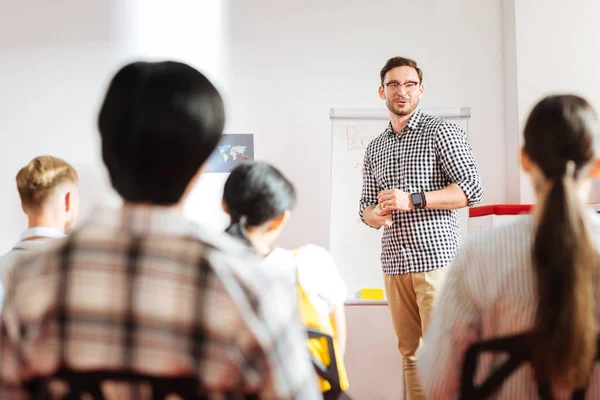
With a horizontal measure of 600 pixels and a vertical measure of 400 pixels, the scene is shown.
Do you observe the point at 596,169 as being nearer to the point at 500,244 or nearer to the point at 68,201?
the point at 500,244

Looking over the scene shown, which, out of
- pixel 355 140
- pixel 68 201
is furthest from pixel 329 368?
pixel 355 140

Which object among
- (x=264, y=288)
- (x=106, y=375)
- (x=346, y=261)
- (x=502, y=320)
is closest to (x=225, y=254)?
(x=264, y=288)

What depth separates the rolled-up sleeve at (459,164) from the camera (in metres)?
2.52

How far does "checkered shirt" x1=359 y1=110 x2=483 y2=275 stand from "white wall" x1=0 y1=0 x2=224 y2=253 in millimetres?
1680

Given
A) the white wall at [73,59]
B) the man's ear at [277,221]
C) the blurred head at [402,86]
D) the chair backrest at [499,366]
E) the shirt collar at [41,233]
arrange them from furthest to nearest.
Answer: the white wall at [73,59] < the blurred head at [402,86] < the shirt collar at [41,233] < the man's ear at [277,221] < the chair backrest at [499,366]

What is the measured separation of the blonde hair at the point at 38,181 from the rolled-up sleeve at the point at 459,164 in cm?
159

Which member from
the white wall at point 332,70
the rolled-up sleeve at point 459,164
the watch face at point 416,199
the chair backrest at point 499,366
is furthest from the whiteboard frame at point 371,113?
the chair backrest at point 499,366

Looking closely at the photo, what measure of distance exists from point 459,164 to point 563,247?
163cm

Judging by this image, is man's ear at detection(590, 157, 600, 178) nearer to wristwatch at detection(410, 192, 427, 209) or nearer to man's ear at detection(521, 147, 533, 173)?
man's ear at detection(521, 147, 533, 173)

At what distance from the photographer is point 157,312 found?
696mm

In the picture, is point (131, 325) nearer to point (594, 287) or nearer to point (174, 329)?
point (174, 329)

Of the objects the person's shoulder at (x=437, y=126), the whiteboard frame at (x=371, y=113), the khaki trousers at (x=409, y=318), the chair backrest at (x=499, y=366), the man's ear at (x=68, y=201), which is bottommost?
the khaki trousers at (x=409, y=318)

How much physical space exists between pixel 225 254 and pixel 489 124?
330 cm

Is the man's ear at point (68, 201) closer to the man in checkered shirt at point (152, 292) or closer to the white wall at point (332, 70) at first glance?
Answer: the man in checkered shirt at point (152, 292)
